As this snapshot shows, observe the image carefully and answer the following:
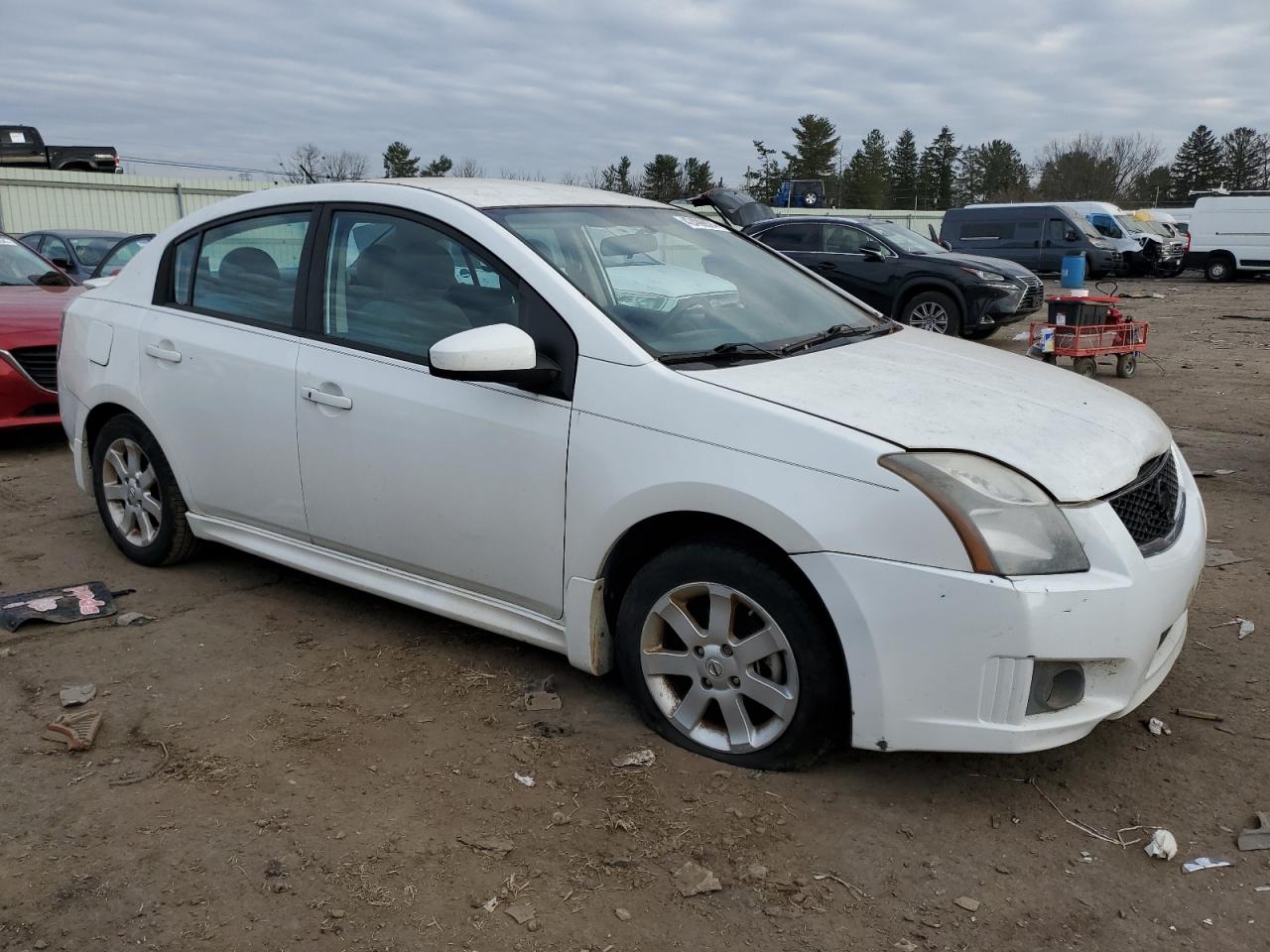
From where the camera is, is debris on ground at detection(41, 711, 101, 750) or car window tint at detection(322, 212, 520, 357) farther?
car window tint at detection(322, 212, 520, 357)

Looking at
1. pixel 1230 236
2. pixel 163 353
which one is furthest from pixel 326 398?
pixel 1230 236

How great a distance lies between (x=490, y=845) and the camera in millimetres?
2816

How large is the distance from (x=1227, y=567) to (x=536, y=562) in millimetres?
3328

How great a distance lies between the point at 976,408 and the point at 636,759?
1412 mm

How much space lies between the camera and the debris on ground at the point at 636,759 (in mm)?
3207

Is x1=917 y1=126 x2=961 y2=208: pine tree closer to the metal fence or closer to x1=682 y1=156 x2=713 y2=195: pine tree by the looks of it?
x1=682 y1=156 x2=713 y2=195: pine tree

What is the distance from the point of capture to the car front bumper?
2662mm

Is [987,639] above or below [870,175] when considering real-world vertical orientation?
below

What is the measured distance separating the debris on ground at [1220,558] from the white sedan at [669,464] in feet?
5.47

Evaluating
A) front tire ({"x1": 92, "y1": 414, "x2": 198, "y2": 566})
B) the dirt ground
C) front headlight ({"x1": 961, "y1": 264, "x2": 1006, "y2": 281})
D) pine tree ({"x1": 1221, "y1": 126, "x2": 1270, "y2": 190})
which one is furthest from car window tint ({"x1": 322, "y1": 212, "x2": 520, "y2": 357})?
pine tree ({"x1": 1221, "y1": 126, "x2": 1270, "y2": 190})

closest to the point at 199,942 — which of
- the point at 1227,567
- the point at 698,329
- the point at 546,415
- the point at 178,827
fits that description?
the point at 178,827

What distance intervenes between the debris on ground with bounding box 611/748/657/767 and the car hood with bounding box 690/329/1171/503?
1.12 metres

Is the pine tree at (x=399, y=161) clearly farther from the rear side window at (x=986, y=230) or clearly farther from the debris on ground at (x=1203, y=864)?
the debris on ground at (x=1203, y=864)

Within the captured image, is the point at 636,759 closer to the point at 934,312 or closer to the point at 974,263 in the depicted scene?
the point at 934,312
